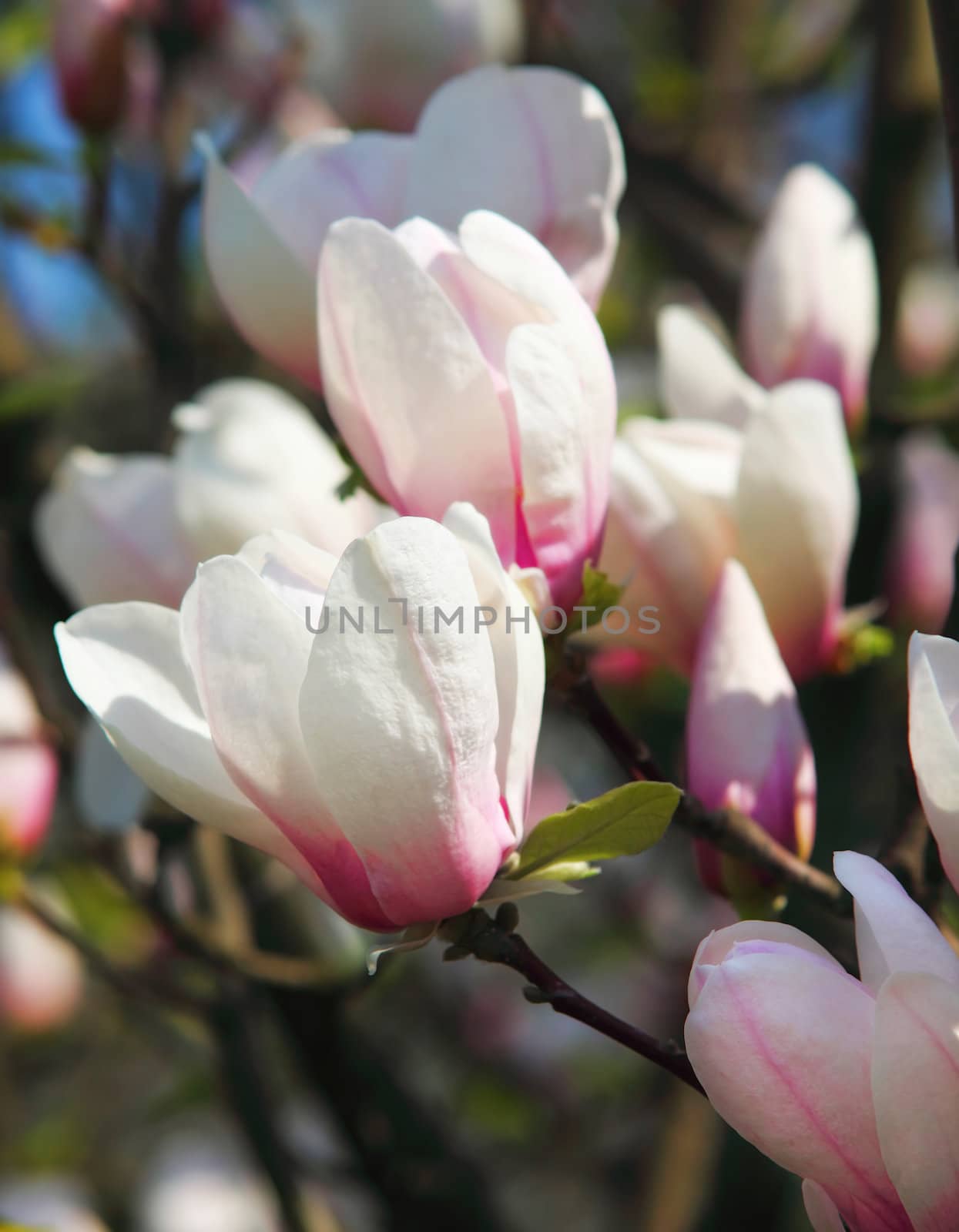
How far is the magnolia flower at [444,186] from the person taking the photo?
0.52 meters

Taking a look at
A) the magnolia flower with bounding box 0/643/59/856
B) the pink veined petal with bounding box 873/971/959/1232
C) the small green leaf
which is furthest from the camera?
the magnolia flower with bounding box 0/643/59/856

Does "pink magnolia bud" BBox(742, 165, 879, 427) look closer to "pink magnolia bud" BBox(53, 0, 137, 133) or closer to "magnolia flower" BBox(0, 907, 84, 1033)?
"pink magnolia bud" BBox(53, 0, 137, 133)

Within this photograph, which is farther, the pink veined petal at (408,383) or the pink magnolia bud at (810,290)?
the pink magnolia bud at (810,290)

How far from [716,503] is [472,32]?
0.91m

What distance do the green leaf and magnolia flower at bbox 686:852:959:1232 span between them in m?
0.05

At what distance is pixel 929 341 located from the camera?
6.14 feet

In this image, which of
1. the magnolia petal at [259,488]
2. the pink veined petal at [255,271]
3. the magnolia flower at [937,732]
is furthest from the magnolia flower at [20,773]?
the magnolia flower at [937,732]

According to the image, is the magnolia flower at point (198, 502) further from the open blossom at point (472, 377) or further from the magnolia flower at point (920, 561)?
the magnolia flower at point (920, 561)

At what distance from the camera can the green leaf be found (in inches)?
16.5

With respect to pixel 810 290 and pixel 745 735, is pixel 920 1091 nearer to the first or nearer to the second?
pixel 745 735

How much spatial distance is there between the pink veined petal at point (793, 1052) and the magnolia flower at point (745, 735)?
0.14m

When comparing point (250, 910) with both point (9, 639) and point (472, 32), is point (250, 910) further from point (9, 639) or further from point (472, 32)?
point (472, 32)

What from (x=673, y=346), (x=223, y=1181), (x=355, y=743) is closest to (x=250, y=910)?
(x=673, y=346)

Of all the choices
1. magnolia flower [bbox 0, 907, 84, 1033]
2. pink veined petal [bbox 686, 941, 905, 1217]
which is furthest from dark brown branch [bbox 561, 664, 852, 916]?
magnolia flower [bbox 0, 907, 84, 1033]
